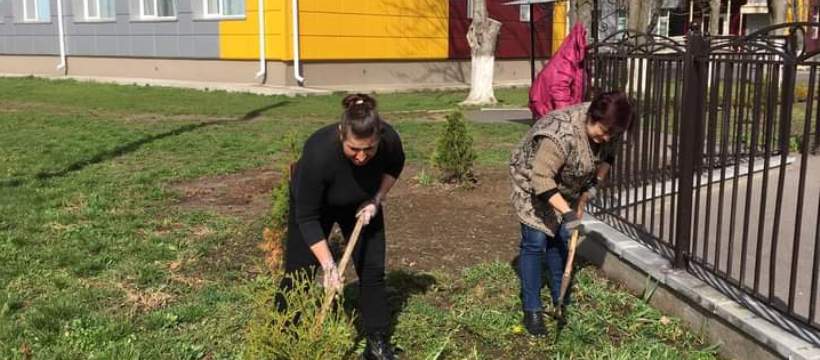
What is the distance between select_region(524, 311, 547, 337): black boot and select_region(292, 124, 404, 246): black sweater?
111 cm

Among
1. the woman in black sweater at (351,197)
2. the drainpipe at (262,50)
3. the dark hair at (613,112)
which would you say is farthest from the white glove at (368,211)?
the drainpipe at (262,50)

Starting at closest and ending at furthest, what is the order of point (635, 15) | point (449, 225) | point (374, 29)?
point (449, 225) < point (635, 15) < point (374, 29)

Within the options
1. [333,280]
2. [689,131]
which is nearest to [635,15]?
[689,131]

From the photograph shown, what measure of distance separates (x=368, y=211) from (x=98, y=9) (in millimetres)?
22980

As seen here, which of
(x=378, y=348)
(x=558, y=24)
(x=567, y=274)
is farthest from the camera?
(x=558, y=24)

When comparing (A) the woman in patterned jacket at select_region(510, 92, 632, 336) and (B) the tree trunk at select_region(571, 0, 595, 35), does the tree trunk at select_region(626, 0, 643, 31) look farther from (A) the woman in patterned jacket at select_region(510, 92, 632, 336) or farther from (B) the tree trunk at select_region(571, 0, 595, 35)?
(A) the woman in patterned jacket at select_region(510, 92, 632, 336)

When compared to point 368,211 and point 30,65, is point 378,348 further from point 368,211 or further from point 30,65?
point 30,65

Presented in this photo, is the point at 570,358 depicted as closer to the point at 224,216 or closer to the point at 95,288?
the point at 95,288

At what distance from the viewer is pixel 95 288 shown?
4.46 meters

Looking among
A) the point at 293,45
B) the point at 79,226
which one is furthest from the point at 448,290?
the point at 293,45

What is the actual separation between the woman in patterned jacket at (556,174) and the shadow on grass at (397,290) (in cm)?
69

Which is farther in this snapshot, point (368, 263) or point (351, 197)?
point (368, 263)

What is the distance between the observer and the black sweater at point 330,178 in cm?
315

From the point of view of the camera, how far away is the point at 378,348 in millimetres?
3533
